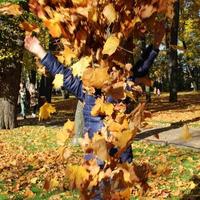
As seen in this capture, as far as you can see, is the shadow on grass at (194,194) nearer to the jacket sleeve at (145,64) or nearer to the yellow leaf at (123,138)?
the jacket sleeve at (145,64)

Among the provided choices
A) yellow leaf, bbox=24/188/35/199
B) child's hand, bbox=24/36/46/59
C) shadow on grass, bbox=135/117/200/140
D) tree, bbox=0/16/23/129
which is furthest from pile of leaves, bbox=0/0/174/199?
tree, bbox=0/16/23/129

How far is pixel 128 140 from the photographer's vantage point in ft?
10.3

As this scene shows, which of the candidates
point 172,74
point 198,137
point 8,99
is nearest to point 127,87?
point 198,137

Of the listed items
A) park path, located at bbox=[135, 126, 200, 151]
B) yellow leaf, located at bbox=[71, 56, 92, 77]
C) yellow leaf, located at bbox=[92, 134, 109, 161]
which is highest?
yellow leaf, located at bbox=[71, 56, 92, 77]

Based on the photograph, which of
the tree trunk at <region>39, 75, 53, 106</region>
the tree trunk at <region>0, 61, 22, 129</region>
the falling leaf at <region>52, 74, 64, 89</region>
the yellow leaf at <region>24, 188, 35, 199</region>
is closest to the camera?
the falling leaf at <region>52, 74, 64, 89</region>

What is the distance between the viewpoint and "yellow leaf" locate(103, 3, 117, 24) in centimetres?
314

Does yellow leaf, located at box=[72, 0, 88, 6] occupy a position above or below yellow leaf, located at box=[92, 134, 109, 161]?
above

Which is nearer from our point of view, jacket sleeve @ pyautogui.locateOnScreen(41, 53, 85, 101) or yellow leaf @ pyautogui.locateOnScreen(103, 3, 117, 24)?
yellow leaf @ pyautogui.locateOnScreen(103, 3, 117, 24)

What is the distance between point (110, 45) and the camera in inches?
124

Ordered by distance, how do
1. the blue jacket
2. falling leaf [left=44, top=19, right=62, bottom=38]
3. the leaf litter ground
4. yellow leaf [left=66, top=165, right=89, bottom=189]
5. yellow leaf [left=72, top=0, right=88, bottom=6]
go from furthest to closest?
the leaf litter ground → the blue jacket → falling leaf [left=44, top=19, right=62, bottom=38] → yellow leaf [left=72, top=0, right=88, bottom=6] → yellow leaf [left=66, top=165, right=89, bottom=189]

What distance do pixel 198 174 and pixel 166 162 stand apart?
3.62ft

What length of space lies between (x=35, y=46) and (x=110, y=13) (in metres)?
0.86

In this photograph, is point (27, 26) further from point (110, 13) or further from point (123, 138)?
point (123, 138)

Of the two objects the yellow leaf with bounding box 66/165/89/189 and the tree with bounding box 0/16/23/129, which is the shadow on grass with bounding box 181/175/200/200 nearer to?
the yellow leaf with bounding box 66/165/89/189
